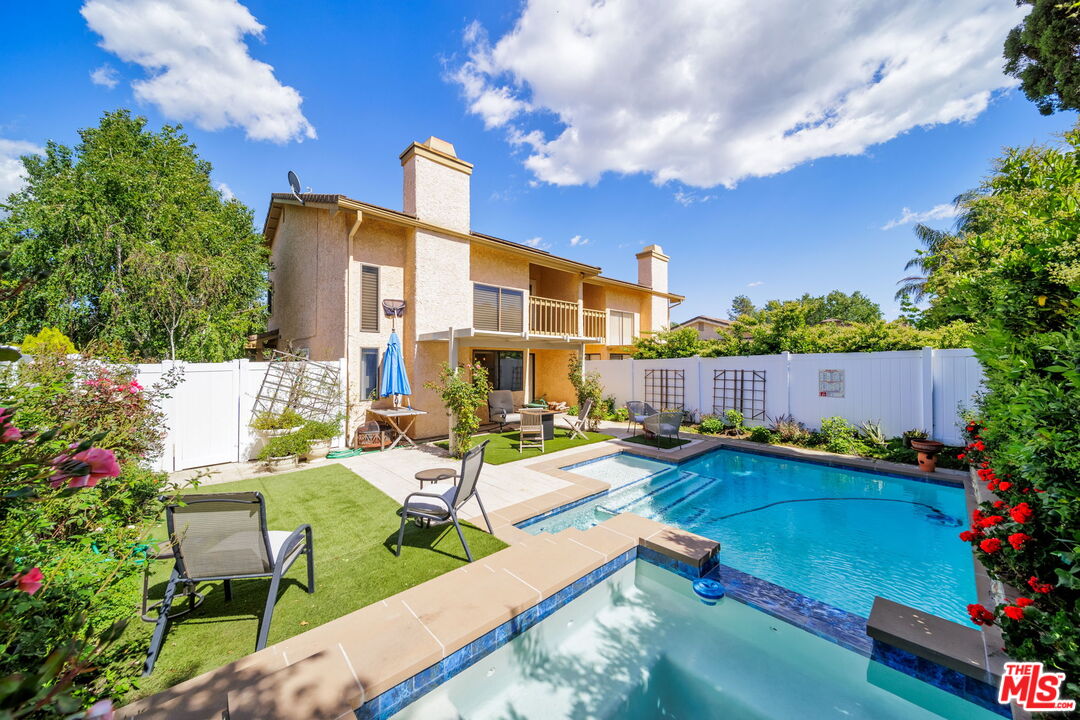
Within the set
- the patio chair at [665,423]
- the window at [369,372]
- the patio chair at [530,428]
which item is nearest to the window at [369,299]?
the window at [369,372]

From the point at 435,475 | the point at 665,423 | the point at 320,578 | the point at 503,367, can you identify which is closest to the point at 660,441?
the point at 665,423

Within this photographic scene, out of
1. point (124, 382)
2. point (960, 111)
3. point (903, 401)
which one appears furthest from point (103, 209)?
point (960, 111)

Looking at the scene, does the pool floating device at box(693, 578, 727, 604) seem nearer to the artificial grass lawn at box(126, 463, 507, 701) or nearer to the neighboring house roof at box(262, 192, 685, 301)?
the artificial grass lawn at box(126, 463, 507, 701)

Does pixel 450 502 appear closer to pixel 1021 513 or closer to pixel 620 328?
pixel 1021 513

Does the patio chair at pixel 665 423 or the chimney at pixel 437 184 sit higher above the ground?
the chimney at pixel 437 184

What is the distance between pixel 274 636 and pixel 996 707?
18.2ft

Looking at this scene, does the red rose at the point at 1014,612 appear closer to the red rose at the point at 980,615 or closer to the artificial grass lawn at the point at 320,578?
the red rose at the point at 980,615

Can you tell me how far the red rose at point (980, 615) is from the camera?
2.53 meters

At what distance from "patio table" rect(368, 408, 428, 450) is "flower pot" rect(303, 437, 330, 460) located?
55.9 inches

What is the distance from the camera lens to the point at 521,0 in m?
9.02

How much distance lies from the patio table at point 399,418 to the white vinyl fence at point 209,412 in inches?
109

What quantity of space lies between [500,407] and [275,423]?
648 centimetres

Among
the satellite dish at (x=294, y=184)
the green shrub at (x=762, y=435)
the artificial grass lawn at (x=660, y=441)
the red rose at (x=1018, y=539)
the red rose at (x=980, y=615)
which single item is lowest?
the artificial grass lawn at (x=660, y=441)

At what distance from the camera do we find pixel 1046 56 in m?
9.91
